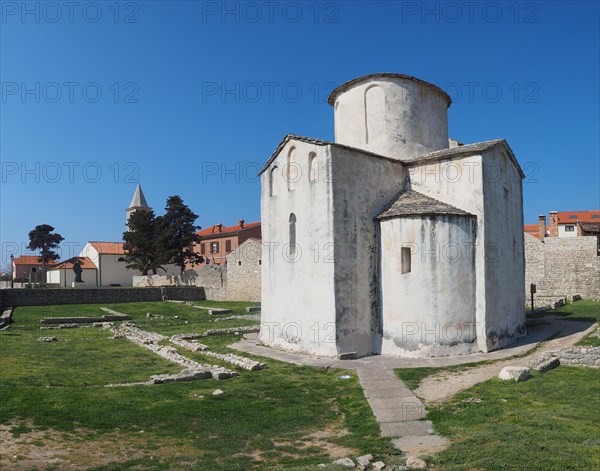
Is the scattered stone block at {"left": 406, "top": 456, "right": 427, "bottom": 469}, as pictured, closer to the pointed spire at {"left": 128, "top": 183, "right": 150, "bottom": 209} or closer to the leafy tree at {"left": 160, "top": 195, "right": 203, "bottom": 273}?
the leafy tree at {"left": 160, "top": 195, "right": 203, "bottom": 273}

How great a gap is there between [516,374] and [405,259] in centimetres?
470

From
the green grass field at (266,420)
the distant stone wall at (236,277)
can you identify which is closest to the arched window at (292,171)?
the green grass field at (266,420)

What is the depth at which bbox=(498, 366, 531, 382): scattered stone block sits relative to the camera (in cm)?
977

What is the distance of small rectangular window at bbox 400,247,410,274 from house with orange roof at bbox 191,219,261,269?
4831 centimetres

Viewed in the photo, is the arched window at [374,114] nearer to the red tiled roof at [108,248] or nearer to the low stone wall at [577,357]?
the low stone wall at [577,357]

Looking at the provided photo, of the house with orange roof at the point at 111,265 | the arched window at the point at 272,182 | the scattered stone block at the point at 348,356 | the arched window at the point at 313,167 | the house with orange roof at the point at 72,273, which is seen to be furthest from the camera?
the house with orange roof at the point at 111,265

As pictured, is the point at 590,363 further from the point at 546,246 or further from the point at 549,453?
the point at 546,246

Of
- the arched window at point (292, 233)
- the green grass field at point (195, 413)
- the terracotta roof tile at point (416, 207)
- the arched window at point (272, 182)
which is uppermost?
the arched window at point (272, 182)

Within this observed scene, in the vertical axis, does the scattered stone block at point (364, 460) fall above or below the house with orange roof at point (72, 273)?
below

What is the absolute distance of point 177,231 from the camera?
5041 cm

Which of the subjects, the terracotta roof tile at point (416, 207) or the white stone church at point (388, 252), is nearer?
the white stone church at point (388, 252)

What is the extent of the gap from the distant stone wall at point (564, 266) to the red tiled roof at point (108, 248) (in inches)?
1767

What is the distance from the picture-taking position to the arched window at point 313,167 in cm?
1400

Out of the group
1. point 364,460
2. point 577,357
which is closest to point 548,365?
point 577,357
